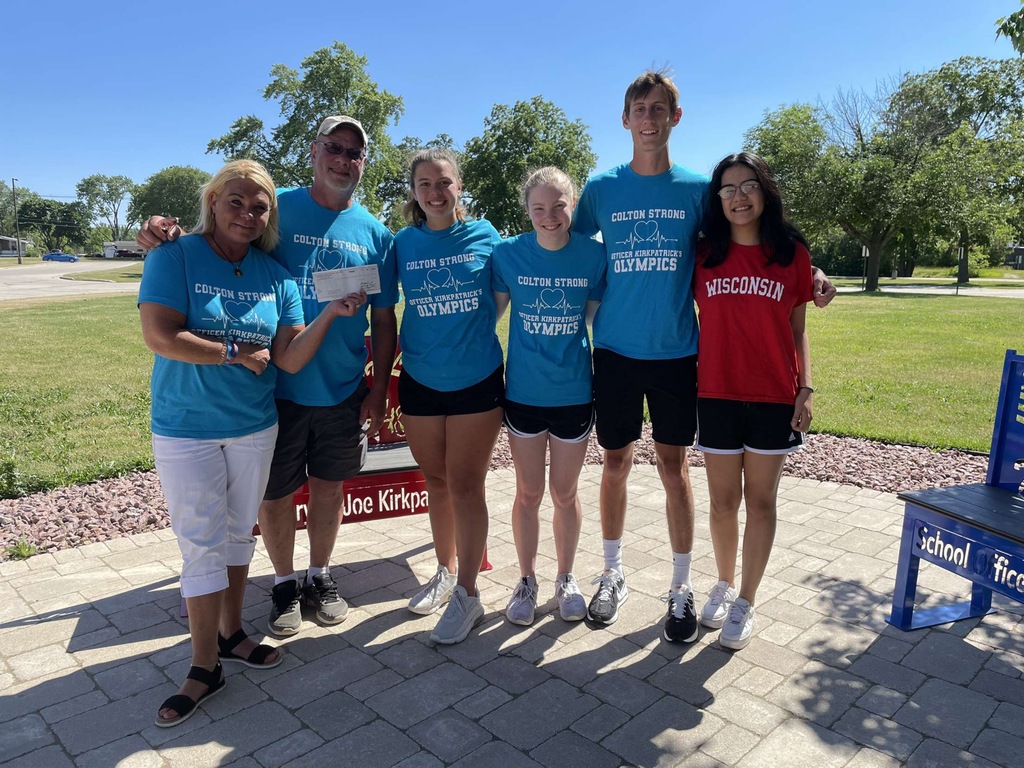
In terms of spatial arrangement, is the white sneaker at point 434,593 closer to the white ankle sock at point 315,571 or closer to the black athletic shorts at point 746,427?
the white ankle sock at point 315,571

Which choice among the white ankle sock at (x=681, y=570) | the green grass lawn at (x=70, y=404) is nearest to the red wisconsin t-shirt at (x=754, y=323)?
the white ankle sock at (x=681, y=570)

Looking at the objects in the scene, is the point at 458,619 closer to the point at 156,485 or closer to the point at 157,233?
the point at 157,233

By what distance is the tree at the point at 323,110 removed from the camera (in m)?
37.9

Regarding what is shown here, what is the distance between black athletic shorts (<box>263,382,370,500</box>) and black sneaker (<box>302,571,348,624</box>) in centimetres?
54

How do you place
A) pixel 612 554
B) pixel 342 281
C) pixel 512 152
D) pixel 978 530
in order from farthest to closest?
1. pixel 512 152
2. pixel 612 554
3. pixel 978 530
4. pixel 342 281

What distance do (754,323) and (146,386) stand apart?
9.07 m

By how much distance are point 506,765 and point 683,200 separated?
237cm

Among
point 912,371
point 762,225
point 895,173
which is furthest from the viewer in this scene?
point 895,173

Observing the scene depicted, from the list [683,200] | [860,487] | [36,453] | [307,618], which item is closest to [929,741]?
[683,200]

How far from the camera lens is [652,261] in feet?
10.3

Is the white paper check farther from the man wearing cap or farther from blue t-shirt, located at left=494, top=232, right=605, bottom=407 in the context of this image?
blue t-shirt, located at left=494, top=232, right=605, bottom=407

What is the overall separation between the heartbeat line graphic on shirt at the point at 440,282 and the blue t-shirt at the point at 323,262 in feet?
0.75

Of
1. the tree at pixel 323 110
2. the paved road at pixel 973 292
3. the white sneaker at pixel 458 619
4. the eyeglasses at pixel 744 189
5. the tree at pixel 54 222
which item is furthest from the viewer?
the tree at pixel 54 222

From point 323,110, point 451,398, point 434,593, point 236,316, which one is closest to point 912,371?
point 434,593
